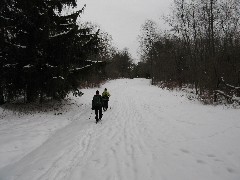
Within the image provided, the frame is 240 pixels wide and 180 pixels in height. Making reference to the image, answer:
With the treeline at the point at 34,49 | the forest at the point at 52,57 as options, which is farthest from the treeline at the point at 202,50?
the treeline at the point at 34,49

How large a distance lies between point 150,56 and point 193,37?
23.3 metres

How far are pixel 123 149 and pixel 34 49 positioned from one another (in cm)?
1016

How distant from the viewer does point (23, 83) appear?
16.2 meters

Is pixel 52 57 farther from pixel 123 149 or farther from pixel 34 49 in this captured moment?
pixel 123 149

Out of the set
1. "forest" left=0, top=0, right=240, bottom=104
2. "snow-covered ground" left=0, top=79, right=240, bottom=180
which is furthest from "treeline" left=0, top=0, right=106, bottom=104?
"snow-covered ground" left=0, top=79, right=240, bottom=180

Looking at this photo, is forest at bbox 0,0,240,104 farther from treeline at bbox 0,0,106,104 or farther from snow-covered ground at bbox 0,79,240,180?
snow-covered ground at bbox 0,79,240,180

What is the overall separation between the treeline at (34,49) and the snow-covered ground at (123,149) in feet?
9.64

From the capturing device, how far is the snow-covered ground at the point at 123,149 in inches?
251

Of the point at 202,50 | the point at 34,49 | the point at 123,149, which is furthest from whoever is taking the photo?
the point at 202,50

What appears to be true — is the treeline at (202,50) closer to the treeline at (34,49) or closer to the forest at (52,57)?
the forest at (52,57)

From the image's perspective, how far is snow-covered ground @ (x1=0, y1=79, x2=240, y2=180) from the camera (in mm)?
6379

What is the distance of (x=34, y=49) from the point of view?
15.8m

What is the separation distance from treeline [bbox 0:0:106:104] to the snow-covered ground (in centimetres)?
294

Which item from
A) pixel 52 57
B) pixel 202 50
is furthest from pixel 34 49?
pixel 202 50
